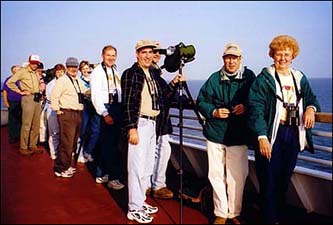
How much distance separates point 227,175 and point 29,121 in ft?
11.1

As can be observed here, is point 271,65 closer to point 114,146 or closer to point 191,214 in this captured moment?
point 191,214

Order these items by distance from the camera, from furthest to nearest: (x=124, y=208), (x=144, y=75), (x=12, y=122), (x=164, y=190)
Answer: (x=12, y=122) < (x=164, y=190) < (x=124, y=208) < (x=144, y=75)

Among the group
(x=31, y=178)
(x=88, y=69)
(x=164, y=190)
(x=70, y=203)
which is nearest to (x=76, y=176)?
(x=31, y=178)

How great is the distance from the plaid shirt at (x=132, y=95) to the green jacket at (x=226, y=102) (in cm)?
48

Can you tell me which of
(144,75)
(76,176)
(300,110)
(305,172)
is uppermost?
(144,75)

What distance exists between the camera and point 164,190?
10.9ft

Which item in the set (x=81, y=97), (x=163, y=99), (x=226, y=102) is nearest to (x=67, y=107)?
(x=81, y=97)

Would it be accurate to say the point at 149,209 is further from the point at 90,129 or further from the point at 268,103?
the point at 90,129

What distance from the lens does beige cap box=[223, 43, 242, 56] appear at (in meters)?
2.43

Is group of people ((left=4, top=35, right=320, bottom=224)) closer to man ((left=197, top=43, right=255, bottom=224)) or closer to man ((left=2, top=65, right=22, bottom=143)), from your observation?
man ((left=197, top=43, right=255, bottom=224))

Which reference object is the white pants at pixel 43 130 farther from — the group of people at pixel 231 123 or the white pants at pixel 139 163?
→ the white pants at pixel 139 163

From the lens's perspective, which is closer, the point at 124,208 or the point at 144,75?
the point at 144,75

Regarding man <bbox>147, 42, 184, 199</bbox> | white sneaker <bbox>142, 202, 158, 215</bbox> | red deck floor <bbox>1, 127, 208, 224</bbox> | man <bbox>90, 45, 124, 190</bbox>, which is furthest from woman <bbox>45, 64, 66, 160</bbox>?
white sneaker <bbox>142, 202, 158, 215</bbox>

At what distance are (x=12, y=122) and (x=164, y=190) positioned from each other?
347 centimetres
